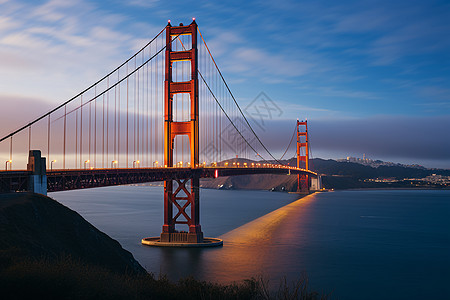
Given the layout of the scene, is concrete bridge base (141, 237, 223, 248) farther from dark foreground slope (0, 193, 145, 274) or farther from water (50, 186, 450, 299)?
dark foreground slope (0, 193, 145, 274)

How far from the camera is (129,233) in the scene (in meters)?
53.6

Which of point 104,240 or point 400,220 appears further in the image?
point 400,220

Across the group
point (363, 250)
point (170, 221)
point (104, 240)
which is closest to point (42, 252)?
point (104, 240)

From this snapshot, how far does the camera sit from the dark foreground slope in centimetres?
1744

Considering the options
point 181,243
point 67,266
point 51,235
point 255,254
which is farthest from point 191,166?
point 67,266

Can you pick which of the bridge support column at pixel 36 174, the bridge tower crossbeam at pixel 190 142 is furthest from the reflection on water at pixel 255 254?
the bridge support column at pixel 36 174

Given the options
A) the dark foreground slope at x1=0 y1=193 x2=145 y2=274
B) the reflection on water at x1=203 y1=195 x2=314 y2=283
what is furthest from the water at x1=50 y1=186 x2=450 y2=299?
the dark foreground slope at x1=0 y1=193 x2=145 y2=274

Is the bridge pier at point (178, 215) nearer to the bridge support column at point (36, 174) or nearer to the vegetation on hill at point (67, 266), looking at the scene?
the vegetation on hill at point (67, 266)

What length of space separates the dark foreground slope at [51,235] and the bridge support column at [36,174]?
2.68 feet

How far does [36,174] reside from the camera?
73.5 feet

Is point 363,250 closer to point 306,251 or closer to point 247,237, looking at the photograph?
point 306,251

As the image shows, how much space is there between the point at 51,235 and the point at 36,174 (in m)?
4.10

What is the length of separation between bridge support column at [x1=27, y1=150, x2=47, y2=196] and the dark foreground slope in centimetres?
82

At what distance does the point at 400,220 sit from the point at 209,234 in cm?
3800
